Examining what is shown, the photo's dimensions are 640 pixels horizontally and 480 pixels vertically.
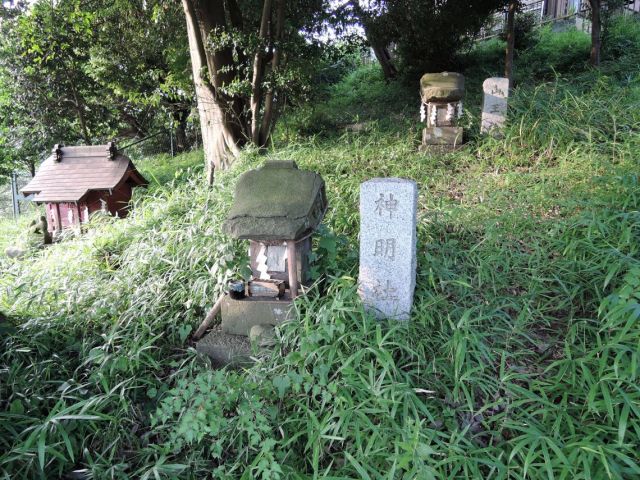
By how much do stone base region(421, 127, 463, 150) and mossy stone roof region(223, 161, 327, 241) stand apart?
10.9ft

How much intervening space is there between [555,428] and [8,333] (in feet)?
12.1

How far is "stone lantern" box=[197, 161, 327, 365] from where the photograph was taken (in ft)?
9.84

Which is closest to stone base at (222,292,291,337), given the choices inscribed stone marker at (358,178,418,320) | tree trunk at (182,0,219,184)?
inscribed stone marker at (358,178,418,320)

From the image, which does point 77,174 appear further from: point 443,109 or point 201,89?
point 443,109

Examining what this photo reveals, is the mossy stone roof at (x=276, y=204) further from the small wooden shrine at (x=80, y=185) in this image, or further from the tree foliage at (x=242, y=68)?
the tree foliage at (x=242, y=68)

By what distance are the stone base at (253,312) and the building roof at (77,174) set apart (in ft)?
10.1

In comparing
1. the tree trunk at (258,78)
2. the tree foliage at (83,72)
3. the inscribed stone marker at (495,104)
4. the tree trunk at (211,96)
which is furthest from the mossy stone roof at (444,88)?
the tree foliage at (83,72)

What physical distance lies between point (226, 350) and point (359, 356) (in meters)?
1.03

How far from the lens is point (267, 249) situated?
10.6 ft

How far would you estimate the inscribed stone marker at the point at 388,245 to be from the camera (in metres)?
2.88

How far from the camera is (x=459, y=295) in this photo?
3285 millimetres

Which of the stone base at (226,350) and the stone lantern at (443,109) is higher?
the stone lantern at (443,109)

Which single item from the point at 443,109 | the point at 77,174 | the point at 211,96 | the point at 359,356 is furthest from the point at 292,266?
the point at 211,96

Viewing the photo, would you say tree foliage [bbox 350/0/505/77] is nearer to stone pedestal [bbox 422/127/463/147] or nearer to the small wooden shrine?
stone pedestal [bbox 422/127/463/147]
